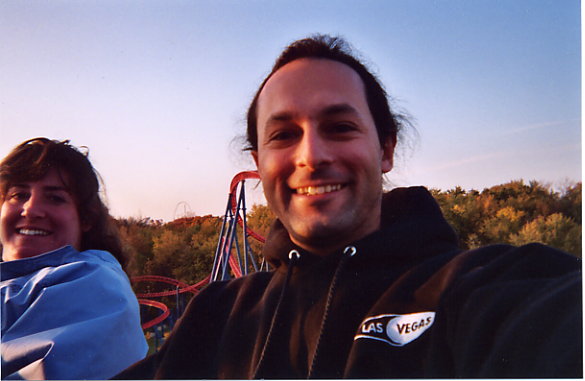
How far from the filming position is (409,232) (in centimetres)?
98

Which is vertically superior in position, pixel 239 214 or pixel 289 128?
Result: pixel 289 128

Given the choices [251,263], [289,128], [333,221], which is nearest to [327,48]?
[289,128]

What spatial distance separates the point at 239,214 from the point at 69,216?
1.82ft

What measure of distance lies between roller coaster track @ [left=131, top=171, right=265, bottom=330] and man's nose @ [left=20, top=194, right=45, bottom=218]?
15.9 inches

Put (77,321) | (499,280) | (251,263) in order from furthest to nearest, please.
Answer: (251,263), (77,321), (499,280)

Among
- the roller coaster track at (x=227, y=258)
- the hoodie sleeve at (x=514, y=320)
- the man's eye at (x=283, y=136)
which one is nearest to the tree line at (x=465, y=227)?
the roller coaster track at (x=227, y=258)

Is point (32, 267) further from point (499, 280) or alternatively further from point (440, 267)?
point (499, 280)

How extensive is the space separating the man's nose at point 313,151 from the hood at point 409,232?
19 centimetres

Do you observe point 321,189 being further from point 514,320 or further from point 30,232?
point 30,232

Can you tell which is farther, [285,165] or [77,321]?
[77,321]

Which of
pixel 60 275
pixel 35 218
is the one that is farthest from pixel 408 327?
pixel 35 218

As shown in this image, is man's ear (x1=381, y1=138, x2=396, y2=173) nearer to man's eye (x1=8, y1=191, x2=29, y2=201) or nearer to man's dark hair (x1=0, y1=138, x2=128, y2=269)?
man's dark hair (x1=0, y1=138, x2=128, y2=269)

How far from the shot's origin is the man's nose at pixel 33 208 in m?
1.42

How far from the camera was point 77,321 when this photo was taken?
49.0 inches
